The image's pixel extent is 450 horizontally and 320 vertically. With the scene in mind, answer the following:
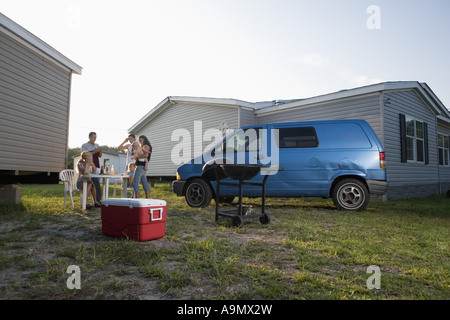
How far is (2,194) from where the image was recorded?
7629 mm

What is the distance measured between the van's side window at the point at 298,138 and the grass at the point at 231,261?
250cm

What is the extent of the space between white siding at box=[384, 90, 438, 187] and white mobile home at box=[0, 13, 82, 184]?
10.7 metres

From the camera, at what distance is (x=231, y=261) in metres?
2.86

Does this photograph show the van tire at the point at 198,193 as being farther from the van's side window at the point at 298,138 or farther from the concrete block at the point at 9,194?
the concrete block at the point at 9,194

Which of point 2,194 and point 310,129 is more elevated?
point 310,129

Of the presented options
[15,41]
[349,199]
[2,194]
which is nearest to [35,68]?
[15,41]

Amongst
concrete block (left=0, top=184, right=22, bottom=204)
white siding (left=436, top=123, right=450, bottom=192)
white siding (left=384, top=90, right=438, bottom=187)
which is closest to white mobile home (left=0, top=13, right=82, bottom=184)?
concrete block (left=0, top=184, right=22, bottom=204)

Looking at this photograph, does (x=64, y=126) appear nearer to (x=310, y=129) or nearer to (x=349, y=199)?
(x=310, y=129)

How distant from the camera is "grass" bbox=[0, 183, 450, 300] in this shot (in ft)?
7.17

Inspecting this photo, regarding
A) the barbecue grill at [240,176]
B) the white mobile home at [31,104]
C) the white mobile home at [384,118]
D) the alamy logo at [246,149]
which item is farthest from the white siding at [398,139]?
the white mobile home at [31,104]

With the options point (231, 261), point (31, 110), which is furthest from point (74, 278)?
point (31, 110)
